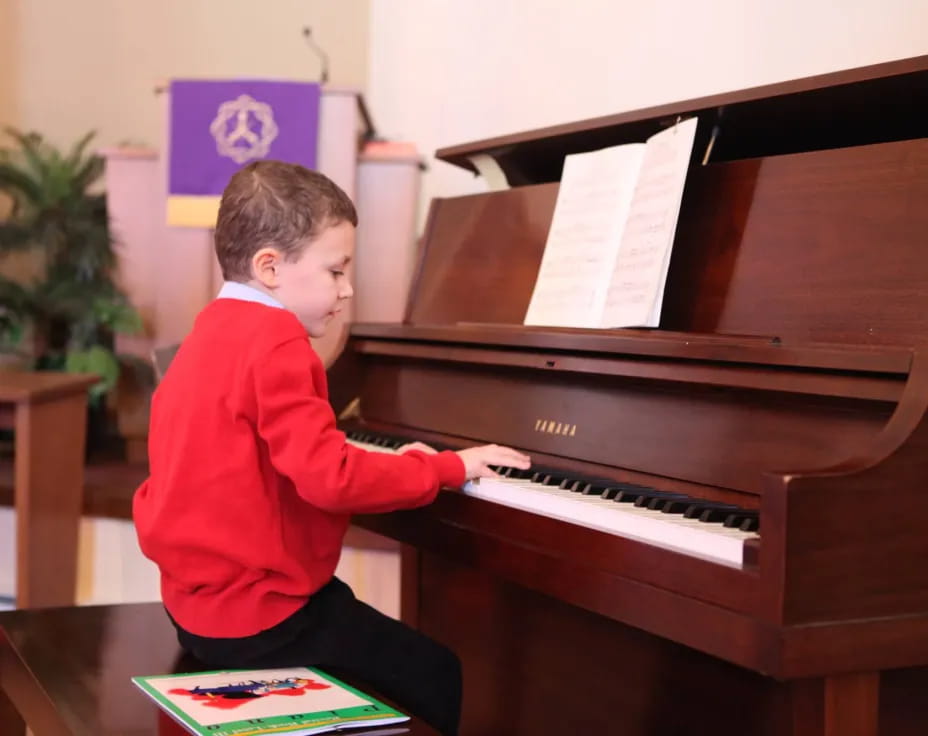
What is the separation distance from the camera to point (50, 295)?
484cm

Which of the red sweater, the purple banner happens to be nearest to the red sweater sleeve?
the red sweater

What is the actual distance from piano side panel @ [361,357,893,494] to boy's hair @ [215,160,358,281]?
0.51m

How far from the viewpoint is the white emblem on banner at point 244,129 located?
4.46 m

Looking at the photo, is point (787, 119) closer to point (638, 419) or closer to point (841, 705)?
point (638, 419)

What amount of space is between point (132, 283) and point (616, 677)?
11.0ft

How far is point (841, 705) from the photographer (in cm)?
142

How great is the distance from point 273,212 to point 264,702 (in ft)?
2.57

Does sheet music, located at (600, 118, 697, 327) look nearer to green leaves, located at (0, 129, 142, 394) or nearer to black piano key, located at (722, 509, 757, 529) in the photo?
black piano key, located at (722, 509, 757, 529)

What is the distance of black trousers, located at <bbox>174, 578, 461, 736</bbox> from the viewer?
1.82 metres

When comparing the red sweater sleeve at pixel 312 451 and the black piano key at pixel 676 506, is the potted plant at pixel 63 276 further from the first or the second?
the black piano key at pixel 676 506

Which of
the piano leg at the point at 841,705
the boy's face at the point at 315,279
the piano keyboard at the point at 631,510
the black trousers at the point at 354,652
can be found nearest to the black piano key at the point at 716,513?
the piano keyboard at the point at 631,510

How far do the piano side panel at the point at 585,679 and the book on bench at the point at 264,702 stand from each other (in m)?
0.61

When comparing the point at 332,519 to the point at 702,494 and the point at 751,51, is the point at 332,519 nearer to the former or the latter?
the point at 702,494

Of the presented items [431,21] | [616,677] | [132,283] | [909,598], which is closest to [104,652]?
[616,677]
